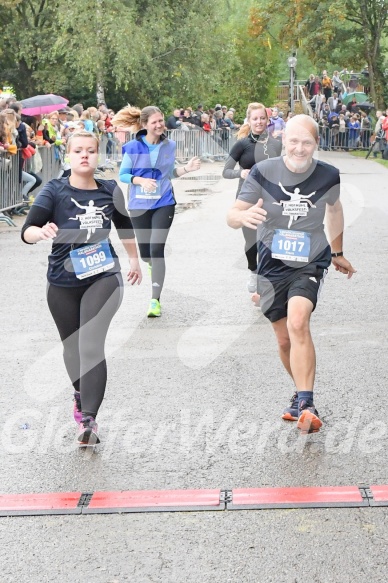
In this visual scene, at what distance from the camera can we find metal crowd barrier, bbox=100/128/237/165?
30.1 meters

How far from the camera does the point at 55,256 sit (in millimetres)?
5770

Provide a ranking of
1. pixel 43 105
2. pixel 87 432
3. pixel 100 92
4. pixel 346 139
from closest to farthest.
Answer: pixel 87 432 < pixel 43 105 < pixel 346 139 < pixel 100 92

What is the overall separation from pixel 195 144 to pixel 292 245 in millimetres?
29322

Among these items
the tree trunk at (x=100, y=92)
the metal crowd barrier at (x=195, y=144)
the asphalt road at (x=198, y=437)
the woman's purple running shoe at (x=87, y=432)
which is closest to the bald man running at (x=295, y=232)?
the asphalt road at (x=198, y=437)

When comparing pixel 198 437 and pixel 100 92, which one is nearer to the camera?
pixel 198 437

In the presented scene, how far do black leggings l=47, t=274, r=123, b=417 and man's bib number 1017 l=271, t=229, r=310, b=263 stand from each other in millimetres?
926

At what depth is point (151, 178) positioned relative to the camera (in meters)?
9.49

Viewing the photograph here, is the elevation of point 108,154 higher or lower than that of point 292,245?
lower

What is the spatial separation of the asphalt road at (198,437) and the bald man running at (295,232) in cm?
49

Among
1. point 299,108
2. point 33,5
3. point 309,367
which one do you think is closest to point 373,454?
point 309,367

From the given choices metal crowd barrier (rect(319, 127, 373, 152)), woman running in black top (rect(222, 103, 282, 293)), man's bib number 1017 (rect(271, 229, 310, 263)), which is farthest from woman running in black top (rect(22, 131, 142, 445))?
metal crowd barrier (rect(319, 127, 373, 152))

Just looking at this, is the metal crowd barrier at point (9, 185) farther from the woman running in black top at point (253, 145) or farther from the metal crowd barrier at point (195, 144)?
the metal crowd barrier at point (195, 144)

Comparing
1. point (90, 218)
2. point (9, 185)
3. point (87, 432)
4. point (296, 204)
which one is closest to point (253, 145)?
point (296, 204)

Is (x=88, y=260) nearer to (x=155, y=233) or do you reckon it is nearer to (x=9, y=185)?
(x=155, y=233)
